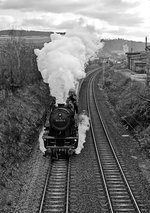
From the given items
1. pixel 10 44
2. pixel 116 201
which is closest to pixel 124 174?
pixel 116 201

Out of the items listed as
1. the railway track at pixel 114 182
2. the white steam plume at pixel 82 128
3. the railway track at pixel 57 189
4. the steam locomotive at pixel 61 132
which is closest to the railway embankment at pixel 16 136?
the railway track at pixel 57 189

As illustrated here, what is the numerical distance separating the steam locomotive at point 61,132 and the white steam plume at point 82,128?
6.57 feet

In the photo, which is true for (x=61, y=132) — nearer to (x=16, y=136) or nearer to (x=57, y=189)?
(x=16, y=136)

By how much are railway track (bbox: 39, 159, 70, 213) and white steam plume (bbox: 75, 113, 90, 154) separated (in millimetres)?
3088

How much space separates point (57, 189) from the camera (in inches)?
592

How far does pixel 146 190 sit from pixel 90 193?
287 centimetres

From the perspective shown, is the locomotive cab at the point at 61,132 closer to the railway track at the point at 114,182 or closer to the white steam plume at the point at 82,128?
the white steam plume at the point at 82,128

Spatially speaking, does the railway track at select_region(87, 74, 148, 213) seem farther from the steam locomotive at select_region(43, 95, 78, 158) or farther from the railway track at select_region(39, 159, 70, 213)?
the steam locomotive at select_region(43, 95, 78, 158)

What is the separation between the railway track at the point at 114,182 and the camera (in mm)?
13266

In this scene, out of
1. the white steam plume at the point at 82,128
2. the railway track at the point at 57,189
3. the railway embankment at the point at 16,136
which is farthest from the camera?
the white steam plume at the point at 82,128

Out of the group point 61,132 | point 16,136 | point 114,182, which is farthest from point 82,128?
point 114,182

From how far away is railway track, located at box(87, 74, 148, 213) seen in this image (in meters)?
13.3

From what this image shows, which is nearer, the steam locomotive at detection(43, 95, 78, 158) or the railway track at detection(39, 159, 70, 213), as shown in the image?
the railway track at detection(39, 159, 70, 213)

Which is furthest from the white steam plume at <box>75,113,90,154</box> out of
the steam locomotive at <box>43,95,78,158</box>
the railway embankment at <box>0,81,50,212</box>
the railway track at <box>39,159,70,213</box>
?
the railway embankment at <box>0,81,50,212</box>
